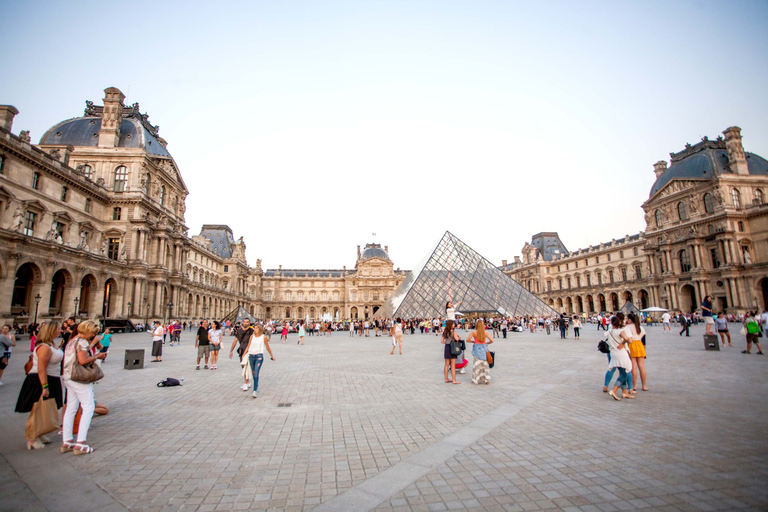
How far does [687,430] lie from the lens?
3.93 m

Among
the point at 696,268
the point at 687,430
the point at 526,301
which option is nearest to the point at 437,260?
the point at 526,301

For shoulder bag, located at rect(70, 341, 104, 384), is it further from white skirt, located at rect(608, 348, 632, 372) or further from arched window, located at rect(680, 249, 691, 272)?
arched window, located at rect(680, 249, 691, 272)

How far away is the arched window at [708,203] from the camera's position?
37.1m

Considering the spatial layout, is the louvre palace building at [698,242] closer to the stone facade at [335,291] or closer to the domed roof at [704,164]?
the domed roof at [704,164]

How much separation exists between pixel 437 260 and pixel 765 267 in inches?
1103

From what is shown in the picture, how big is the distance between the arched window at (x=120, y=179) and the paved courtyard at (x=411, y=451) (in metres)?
28.0

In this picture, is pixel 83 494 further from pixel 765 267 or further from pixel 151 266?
pixel 765 267

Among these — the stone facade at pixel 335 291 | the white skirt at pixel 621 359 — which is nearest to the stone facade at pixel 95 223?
the white skirt at pixel 621 359

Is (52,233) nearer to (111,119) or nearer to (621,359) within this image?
(111,119)

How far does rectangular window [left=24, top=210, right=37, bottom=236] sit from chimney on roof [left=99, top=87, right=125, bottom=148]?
10641 millimetres

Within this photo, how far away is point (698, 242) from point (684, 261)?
309 centimetres

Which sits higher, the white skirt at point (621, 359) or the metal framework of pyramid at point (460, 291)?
the metal framework of pyramid at point (460, 291)

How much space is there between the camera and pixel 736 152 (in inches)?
1490

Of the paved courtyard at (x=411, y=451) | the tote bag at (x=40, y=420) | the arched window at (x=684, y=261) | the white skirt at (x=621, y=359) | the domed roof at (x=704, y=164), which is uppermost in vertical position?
the domed roof at (x=704, y=164)
